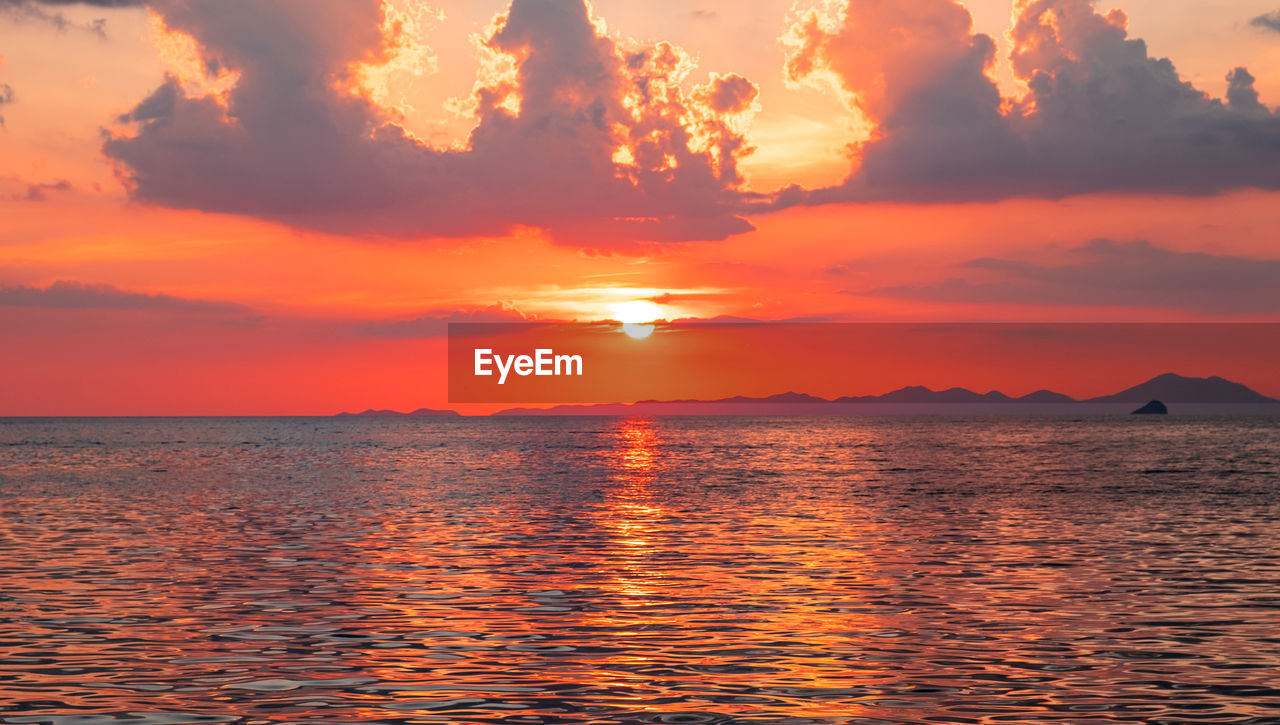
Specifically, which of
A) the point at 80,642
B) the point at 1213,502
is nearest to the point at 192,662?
the point at 80,642

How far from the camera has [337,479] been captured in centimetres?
8694

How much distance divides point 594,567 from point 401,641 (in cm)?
1263

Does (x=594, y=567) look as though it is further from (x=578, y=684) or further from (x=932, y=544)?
(x=578, y=684)

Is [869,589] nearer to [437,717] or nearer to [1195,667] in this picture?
[1195,667]

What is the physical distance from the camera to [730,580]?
101ft

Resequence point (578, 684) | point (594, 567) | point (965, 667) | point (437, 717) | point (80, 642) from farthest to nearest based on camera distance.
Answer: point (594, 567)
point (80, 642)
point (965, 667)
point (578, 684)
point (437, 717)

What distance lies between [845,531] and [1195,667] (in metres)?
24.9

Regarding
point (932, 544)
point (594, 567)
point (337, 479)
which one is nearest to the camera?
point (594, 567)

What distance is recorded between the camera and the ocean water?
57.9 ft

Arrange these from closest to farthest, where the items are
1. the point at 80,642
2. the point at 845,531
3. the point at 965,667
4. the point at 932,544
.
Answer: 1. the point at 965,667
2. the point at 80,642
3. the point at 932,544
4. the point at 845,531

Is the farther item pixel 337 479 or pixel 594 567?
pixel 337 479

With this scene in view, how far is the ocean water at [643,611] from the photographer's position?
17.7 m

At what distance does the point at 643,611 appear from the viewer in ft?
85.7

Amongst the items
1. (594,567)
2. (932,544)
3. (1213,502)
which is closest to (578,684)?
(594,567)
